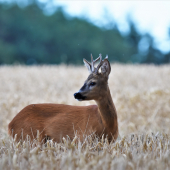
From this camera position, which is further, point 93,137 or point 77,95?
point 93,137

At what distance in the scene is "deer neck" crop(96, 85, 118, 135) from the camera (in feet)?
15.0

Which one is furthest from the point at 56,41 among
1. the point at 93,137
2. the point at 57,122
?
the point at 93,137

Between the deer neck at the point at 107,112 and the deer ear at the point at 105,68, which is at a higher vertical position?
the deer ear at the point at 105,68

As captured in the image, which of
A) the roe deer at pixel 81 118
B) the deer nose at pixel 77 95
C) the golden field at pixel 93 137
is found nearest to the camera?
the golden field at pixel 93 137

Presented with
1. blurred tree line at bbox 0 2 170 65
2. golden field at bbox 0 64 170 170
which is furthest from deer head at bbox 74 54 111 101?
blurred tree line at bbox 0 2 170 65

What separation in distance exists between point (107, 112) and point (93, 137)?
439 millimetres

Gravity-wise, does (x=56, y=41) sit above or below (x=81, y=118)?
above

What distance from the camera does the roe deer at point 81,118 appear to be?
4555mm

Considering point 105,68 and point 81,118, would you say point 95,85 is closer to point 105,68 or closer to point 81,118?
point 105,68

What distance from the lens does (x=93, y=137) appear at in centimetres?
452

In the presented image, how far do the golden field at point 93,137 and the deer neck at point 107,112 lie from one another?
0.24 meters

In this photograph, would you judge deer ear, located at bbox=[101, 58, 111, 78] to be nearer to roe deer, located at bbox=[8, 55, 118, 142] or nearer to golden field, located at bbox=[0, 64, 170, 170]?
roe deer, located at bbox=[8, 55, 118, 142]

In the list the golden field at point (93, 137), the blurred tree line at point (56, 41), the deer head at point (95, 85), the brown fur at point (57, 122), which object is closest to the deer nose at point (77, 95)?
the deer head at point (95, 85)

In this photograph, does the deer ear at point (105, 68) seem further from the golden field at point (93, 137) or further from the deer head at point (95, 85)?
the golden field at point (93, 137)
